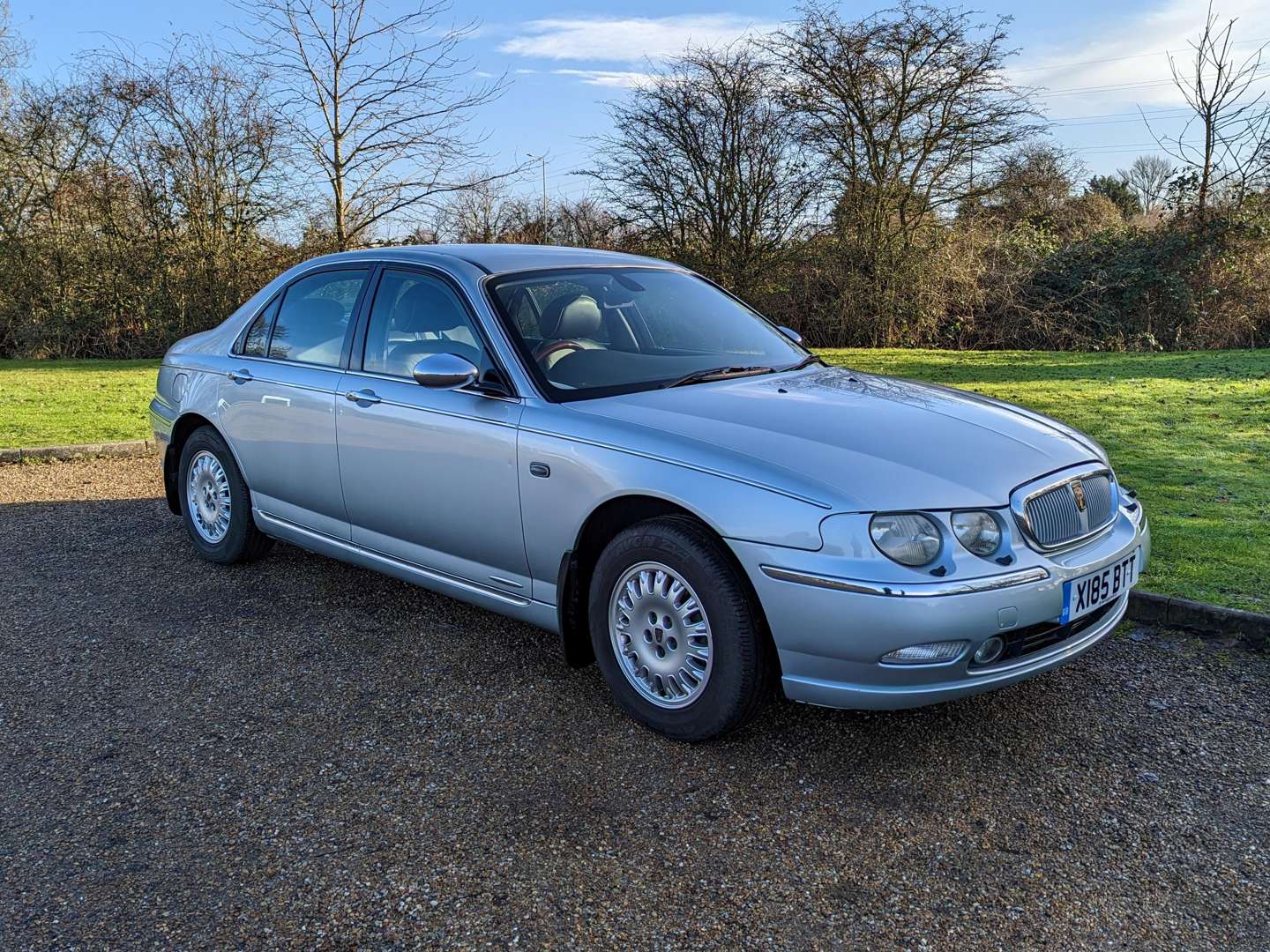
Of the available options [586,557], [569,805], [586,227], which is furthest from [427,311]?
[586,227]

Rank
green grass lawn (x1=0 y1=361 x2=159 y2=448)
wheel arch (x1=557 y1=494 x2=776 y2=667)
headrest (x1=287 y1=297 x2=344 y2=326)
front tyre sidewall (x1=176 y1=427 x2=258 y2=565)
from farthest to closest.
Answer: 1. green grass lawn (x1=0 y1=361 x2=159 y2=448)
2. front tyre sidewall (x1=176 y1=427 x2=258 y2=565)
3. headrest (x1=287 y1=297 x2=344 y2=326)
4. wheel arch (x1=557 y1=494 x2=776 y2=667)

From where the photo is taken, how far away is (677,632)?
11.1 feet

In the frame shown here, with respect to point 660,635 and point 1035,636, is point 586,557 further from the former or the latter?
point 1035,636

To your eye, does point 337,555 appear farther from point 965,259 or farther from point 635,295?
point 965,259

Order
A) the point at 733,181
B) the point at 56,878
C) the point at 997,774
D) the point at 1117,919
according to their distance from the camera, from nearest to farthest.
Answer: the point at 1117,919 < the point at 56,878 < the point at 997,774 < the point at 733,181

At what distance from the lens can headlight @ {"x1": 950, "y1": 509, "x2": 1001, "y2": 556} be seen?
3.08 m

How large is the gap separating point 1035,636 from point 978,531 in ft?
1.36

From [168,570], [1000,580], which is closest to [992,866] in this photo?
[1000,580]

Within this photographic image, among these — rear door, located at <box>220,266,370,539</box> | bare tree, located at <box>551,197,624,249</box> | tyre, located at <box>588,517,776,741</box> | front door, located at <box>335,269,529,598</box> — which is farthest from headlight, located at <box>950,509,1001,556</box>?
bare tree, located at <box>551,197,624,249</box>

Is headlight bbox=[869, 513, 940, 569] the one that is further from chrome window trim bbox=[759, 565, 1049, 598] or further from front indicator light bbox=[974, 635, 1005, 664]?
front indicator light bbox=[974, 635, 1005, 664]

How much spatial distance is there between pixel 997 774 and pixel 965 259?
679 inches

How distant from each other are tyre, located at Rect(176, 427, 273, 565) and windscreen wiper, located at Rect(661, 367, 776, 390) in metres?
2.64

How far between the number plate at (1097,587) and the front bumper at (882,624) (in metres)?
0.05

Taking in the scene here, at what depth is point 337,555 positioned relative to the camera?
4820mm
